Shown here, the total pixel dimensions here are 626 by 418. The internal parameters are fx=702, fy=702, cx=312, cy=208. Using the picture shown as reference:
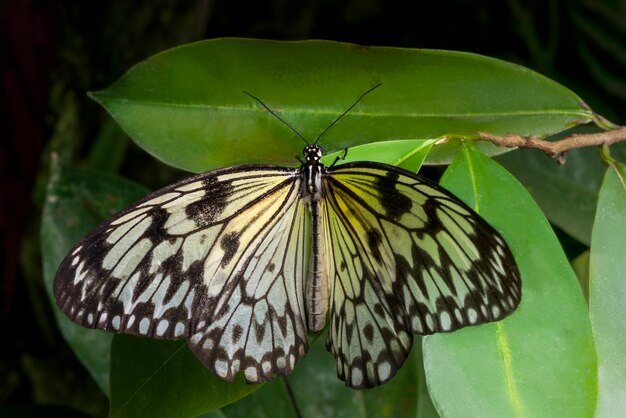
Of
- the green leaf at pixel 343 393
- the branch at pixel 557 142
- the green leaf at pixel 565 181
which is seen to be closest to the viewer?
the branch at pixel 557 142

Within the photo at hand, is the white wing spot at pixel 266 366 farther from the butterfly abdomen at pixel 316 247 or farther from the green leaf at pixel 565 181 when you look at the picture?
the green leaf at pixel 565 181

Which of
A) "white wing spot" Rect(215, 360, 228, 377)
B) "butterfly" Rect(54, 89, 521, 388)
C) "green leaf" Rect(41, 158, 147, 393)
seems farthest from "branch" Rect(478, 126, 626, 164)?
"green leaf" Rect(41, 158, 147, 393)

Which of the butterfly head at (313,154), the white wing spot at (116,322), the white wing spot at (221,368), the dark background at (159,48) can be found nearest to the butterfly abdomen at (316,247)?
the butterfly head at (313,154)

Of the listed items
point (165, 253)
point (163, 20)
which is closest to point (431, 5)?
point (163, 20)

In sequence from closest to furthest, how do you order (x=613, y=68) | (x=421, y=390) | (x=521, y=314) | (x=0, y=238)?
(x=521, y=314)
(x=421, y=390)
(x=0, y=238)
(x=613, y=68)

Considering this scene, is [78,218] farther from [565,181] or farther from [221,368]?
[565,181]

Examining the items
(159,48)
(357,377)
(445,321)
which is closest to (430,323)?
(445,321)

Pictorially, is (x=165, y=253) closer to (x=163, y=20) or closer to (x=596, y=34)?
(x=163, y=20)
